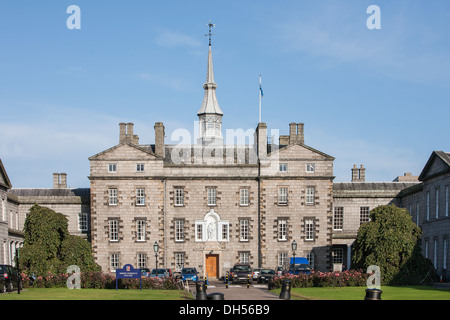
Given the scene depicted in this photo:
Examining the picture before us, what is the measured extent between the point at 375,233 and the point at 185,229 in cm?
1969

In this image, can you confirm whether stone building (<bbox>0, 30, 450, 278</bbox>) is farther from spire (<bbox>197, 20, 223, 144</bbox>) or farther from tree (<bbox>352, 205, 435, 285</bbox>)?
A: spire (<bbox>197, 20, 223, 144</bbox>)

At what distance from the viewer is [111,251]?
60.6 meters

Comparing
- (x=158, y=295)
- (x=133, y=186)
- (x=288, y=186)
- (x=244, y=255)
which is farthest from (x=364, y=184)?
(x=158, y=295)

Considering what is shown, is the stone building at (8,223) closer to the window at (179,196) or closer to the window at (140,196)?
the window at (140,196)

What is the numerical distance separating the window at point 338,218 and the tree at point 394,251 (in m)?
15.9

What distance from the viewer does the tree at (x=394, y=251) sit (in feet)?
152

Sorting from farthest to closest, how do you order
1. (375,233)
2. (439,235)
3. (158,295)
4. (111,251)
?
(111,251) < (439,235) < (375,233) < (158,295)

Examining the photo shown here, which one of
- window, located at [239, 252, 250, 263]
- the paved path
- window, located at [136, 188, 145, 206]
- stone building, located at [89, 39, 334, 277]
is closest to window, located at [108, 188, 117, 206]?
stone building, located at [89, 39, 334, 277]

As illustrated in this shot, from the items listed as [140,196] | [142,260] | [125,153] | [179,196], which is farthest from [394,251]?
[125,153]

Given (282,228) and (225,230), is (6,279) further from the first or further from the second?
(282,228)

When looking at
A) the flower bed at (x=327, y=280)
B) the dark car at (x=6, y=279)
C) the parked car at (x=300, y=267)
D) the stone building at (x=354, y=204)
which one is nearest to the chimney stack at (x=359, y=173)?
the stone building at (x=354, y=204)

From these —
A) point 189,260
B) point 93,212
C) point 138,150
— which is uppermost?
point 138,150

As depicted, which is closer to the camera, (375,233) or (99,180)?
(375,233)

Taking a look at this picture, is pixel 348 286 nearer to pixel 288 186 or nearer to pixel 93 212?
pixel 288 186
